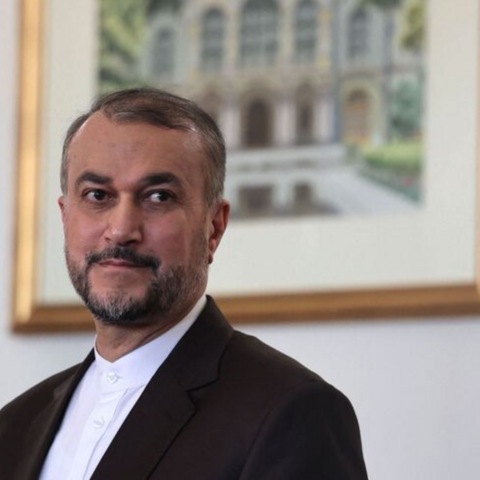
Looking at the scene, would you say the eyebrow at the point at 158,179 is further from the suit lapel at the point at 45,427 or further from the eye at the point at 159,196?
the suit lapel at the point at 45,427

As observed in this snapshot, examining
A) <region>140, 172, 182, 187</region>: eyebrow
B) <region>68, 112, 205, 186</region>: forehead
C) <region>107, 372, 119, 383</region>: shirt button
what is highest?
<region>68, 112, 205, 186</region>: forehead

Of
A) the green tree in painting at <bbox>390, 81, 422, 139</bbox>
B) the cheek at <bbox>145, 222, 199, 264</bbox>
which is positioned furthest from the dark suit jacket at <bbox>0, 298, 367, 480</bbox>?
the green tree in painting at <bbox>390, 81, 422, 139</bbox>

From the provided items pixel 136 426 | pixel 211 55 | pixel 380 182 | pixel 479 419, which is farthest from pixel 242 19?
pixel 136 426

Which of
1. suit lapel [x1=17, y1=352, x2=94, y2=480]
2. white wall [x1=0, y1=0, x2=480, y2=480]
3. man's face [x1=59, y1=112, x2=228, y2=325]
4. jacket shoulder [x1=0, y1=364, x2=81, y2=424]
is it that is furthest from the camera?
white wall [x1=0, y1=0, x2=480, y2=480]

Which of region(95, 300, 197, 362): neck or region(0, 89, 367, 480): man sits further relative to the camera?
region(95, 300, 197, 362): neck

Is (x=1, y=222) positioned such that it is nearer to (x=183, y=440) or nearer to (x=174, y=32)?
(x=174, y=32)

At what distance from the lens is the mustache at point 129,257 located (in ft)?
5.08

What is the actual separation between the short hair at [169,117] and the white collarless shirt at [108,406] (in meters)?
0.16

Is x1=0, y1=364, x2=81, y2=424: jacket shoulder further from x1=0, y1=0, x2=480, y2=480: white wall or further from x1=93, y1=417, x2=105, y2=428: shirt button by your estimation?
x1=0, y1=0, x2=480, y2=480: white wall

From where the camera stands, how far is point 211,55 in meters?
2.57

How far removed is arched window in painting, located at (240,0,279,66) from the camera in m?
2.50

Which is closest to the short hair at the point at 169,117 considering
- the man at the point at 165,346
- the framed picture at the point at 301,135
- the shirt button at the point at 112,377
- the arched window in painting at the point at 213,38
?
the man at the point at 165,346

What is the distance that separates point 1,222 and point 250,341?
115 centimetres

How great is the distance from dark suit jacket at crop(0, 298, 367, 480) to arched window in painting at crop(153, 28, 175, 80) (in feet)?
3.33
